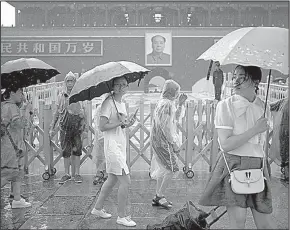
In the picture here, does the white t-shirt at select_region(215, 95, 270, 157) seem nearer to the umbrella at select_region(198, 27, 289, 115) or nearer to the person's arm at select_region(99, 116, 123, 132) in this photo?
the umbrella at select_region(198, 27, 289, 115)

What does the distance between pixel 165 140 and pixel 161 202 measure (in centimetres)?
66

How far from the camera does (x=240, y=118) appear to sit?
11.4ft

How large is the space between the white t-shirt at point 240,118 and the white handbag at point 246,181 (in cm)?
13

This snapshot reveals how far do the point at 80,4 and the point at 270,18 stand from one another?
1807 mm

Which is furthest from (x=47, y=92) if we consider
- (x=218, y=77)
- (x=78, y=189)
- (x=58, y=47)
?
(x=218, y=77)

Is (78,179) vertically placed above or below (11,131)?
below

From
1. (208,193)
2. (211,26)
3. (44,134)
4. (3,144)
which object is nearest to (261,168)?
(208,193)

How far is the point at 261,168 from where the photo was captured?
3.52 m

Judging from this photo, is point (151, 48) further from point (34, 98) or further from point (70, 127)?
point (34, 98)

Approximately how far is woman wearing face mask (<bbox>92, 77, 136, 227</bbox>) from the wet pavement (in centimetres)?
30

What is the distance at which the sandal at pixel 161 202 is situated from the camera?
5148 mm

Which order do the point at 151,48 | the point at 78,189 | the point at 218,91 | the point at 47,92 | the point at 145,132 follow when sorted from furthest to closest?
the point at 47,92 → the point at 145,132 → the point at 78,189 → the point at 218,91 → the point at 151,48

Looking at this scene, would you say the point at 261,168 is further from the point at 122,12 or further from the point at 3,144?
the point at 3,144

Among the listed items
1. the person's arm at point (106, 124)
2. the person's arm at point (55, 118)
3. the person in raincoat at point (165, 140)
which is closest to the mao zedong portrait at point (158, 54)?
the person in raincoat at point (165, 140)
